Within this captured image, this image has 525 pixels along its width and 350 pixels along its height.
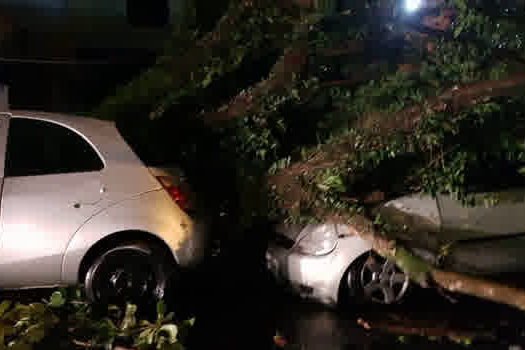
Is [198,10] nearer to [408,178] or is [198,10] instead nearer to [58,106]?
[58,106]

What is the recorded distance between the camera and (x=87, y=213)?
5.04 meters

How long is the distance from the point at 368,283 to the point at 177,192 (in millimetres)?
1860

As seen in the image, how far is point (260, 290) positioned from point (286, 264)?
0.75m

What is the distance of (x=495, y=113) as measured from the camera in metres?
6.07

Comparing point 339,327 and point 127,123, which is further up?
point 127,123

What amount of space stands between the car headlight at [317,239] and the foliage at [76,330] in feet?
4.68

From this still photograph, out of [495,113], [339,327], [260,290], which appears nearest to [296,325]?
[339,327]

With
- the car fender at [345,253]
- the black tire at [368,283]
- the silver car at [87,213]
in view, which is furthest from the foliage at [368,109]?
the silver car at [87,213]

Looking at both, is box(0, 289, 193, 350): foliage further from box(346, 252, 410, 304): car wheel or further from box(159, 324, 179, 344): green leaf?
box(346, 252, 410, 304): car wheel

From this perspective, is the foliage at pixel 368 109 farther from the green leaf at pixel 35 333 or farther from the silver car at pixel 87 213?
the green leaf at pixel 35 333

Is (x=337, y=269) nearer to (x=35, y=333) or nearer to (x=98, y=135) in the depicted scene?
(x=98, y=135)

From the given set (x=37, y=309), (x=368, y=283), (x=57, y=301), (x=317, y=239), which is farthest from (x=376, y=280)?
(x=37, y=309)

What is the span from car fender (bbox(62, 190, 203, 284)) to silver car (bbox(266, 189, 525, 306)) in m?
0.95

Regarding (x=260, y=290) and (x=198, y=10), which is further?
(x=198, y=10)
